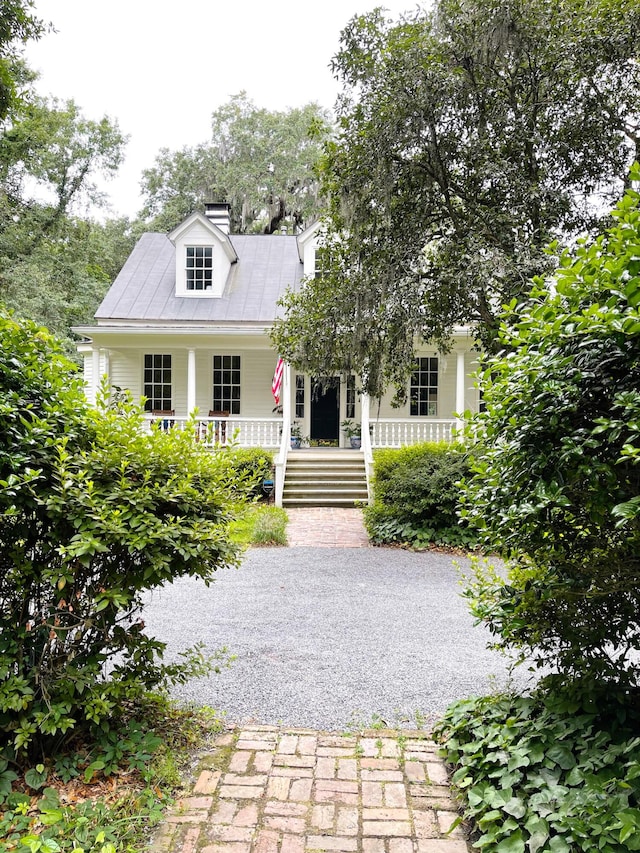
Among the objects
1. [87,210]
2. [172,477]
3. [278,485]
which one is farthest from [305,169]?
[172,477]

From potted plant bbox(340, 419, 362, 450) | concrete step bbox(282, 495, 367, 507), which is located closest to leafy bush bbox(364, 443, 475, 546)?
concrete step bbox(282, 495, 367, 507)

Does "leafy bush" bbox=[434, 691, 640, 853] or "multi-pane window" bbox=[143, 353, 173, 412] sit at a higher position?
"multi-pane window" bbox=[143, 353, 173, 412]

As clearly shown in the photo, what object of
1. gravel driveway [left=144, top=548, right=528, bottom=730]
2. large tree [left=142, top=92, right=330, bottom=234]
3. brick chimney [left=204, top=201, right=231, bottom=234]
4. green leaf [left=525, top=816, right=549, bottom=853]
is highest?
large tree [left=142, top=92, right=330, bottom=234]

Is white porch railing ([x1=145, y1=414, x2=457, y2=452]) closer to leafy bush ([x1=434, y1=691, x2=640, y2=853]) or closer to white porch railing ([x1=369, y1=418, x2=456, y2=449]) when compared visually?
white porch railing ([x1=369, y1=418, x2=456, y2=449])

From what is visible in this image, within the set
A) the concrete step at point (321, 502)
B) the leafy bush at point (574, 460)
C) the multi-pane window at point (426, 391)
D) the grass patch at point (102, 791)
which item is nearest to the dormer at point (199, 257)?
the multi-pane window at point (426, 391)

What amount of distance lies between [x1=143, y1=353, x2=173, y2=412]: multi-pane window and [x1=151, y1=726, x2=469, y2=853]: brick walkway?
1322 cm

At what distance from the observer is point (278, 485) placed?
11773 mm

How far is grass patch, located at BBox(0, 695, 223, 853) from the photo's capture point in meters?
2.19

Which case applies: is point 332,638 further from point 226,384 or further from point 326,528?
point 226,384

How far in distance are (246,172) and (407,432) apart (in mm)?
21329

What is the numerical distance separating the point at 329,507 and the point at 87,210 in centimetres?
2030

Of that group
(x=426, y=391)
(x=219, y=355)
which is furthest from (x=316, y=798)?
(x=219, y=355)

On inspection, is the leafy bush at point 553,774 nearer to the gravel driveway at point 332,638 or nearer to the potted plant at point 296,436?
the gravel driveway at point 332,638

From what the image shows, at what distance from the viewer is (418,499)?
351 inches
